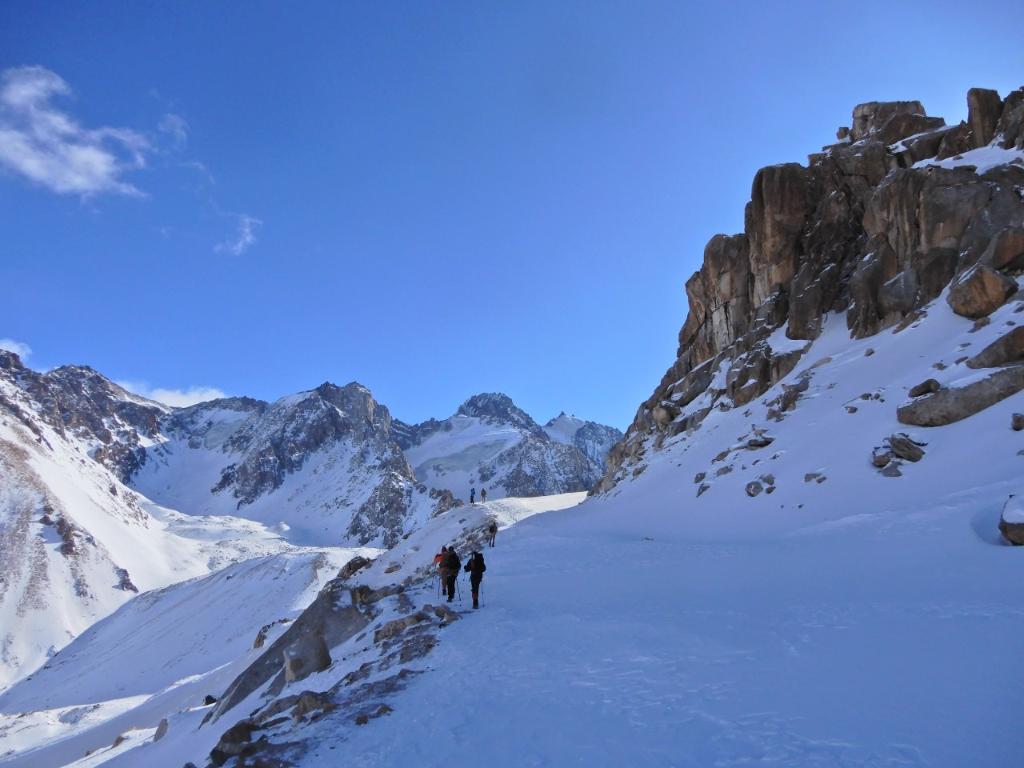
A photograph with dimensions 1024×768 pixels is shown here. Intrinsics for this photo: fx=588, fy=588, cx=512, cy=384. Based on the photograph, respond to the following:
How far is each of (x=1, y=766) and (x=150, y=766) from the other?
4144 cm

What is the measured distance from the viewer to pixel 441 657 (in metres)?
13.3

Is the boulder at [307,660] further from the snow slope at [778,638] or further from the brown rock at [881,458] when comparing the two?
the brown rock at [881,458]

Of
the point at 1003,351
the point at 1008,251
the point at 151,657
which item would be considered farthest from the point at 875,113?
the point at 151,657

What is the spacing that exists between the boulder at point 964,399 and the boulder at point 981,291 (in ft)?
25.0

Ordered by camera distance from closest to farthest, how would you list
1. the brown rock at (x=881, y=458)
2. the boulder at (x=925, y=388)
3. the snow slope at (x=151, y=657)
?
the brown rock at (x=881, y=458) → the boulder at (x=925, y=388) → the snow slope at (x=151, y=657)

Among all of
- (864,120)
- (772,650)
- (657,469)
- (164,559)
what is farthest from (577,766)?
(164,559)

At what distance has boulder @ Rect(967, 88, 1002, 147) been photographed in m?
42.8

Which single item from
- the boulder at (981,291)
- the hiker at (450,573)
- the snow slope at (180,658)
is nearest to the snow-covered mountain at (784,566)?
the boulder at (981,291)

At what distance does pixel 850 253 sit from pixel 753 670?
1892 inches

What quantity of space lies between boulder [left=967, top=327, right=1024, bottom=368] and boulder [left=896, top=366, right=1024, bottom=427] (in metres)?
1.25

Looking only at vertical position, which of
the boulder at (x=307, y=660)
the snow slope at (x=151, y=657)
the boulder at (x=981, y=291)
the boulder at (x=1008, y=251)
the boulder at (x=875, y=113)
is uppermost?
the boulder at (x=875, y=113)

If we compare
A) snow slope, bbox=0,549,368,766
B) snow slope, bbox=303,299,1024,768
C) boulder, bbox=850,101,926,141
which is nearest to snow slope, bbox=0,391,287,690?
snow slope, bbox=0,549,368,766

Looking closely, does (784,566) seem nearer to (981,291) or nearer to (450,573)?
(450,573)

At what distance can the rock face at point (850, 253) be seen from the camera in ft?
119
